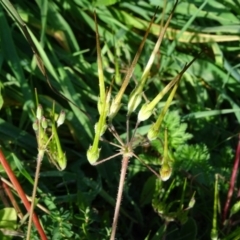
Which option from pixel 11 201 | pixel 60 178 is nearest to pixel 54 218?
pixel 11 201

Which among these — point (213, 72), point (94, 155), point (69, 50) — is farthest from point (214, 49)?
point (94, 155)

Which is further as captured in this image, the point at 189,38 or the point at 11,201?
the point at 189,38

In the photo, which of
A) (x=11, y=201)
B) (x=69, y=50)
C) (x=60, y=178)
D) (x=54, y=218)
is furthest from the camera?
(x=69, y=50)

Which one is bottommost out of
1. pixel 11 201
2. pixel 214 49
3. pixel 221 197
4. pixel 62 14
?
pixel 221 197

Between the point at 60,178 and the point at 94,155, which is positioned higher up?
the point at 94,155

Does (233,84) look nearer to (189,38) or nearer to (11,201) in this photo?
(189,38)

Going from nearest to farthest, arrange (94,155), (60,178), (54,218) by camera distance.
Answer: (94,155) < (54,218) < (60,178)
